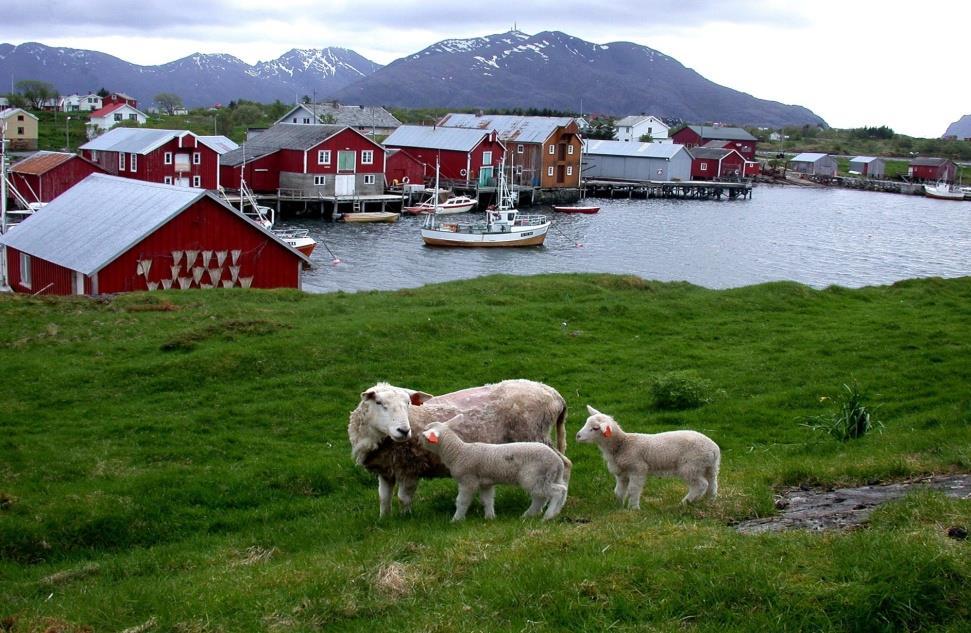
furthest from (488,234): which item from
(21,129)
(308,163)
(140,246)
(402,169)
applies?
(21,129)

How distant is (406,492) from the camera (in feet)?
38.7

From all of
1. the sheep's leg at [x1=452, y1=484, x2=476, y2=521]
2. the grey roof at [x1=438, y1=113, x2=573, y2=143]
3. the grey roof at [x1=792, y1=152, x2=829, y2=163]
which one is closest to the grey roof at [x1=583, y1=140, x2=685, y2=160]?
the grey roof at [x1=438, y1=113, x2=573, y2=143]

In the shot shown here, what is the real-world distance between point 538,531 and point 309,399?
9844 millimetres

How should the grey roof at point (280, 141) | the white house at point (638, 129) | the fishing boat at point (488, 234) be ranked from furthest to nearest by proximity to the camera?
the white house at point (638, 129), the grey roof at point (280, 141), the fishing boat at point (488, 234)

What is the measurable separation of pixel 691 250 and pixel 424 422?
65.3 metres

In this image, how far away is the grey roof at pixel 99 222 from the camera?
35.2m

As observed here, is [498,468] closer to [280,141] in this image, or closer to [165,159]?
[165,159]

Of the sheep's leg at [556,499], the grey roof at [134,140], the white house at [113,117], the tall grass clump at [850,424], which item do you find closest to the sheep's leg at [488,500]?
the sheep's leg at [556,499]

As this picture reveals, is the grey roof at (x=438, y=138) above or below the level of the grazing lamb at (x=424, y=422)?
above

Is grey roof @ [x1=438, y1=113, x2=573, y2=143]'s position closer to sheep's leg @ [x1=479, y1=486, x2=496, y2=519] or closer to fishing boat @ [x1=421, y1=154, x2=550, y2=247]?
fishing boat @ [x1=421, y1=154, x2=550, y2=247]

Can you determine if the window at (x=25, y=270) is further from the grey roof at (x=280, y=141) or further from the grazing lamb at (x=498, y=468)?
the grey roof at (x=280, y=141)

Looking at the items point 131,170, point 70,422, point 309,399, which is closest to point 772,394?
point 309,399

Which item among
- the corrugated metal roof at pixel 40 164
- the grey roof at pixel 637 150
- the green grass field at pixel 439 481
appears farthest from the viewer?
the grey roof at pixel 637 150

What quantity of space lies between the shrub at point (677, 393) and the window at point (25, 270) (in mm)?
29321
